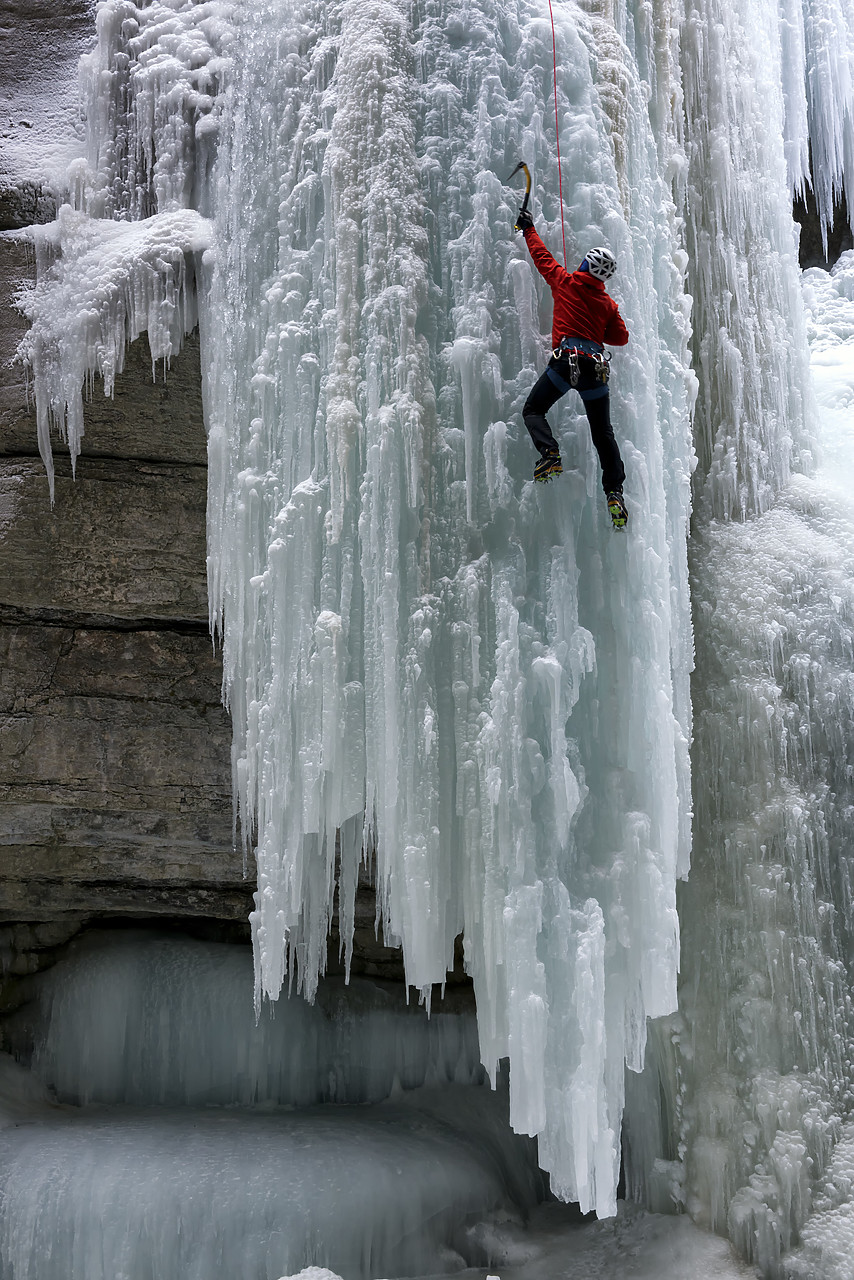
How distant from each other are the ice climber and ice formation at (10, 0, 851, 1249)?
120 millimetres

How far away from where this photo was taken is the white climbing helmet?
301cm

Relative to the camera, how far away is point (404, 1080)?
16.8 ft

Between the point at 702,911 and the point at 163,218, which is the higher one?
the point at 163,218

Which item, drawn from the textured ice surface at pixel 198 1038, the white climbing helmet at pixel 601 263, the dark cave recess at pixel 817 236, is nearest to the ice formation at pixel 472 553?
the white climbing helmet at pixel 601 263

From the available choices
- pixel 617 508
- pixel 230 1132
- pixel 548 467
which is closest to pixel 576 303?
pixel 548 467

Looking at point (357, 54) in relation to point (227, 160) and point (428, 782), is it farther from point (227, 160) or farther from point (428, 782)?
point (428, 782)

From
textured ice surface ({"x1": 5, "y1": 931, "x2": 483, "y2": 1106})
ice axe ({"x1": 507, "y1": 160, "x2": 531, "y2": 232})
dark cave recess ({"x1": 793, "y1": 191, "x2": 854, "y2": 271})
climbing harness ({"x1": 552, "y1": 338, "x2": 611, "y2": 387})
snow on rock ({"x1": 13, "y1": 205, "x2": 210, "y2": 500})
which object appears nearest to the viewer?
climbing harness ({"x1": 552, "y1": 338, "x2": 611, "y2": 387})

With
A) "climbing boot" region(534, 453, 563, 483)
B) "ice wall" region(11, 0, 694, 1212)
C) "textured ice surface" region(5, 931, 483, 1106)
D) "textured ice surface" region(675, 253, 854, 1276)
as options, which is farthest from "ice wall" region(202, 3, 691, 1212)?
"textured ice surface" region(5, 931, 483, 1106)

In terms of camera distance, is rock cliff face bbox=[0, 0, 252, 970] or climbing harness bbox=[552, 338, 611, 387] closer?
climbing harness bbox=[552, 338, 611, 387]

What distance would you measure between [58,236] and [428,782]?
7.48 feet

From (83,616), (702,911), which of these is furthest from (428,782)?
(83,616)

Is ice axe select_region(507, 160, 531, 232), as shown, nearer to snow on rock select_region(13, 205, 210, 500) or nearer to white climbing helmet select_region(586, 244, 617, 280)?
white climbing helmet select_region(586, 244, 617, 280)

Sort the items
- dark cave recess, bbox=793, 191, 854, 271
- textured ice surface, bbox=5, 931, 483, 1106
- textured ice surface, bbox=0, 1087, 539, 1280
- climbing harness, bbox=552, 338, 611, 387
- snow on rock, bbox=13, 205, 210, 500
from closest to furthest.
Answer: climbing harness, bbox=552, 338, 611, 387, snow on rock, bbox=13, 205, 210, 500, textured ice surface, bbox=0, 1087, 539, 1280, textured ice surface, bbox=5, 931, 483, 1106, dark cave recess, bbox=793, 191, 854, 271

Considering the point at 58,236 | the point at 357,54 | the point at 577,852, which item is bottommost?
the point at 577,852
